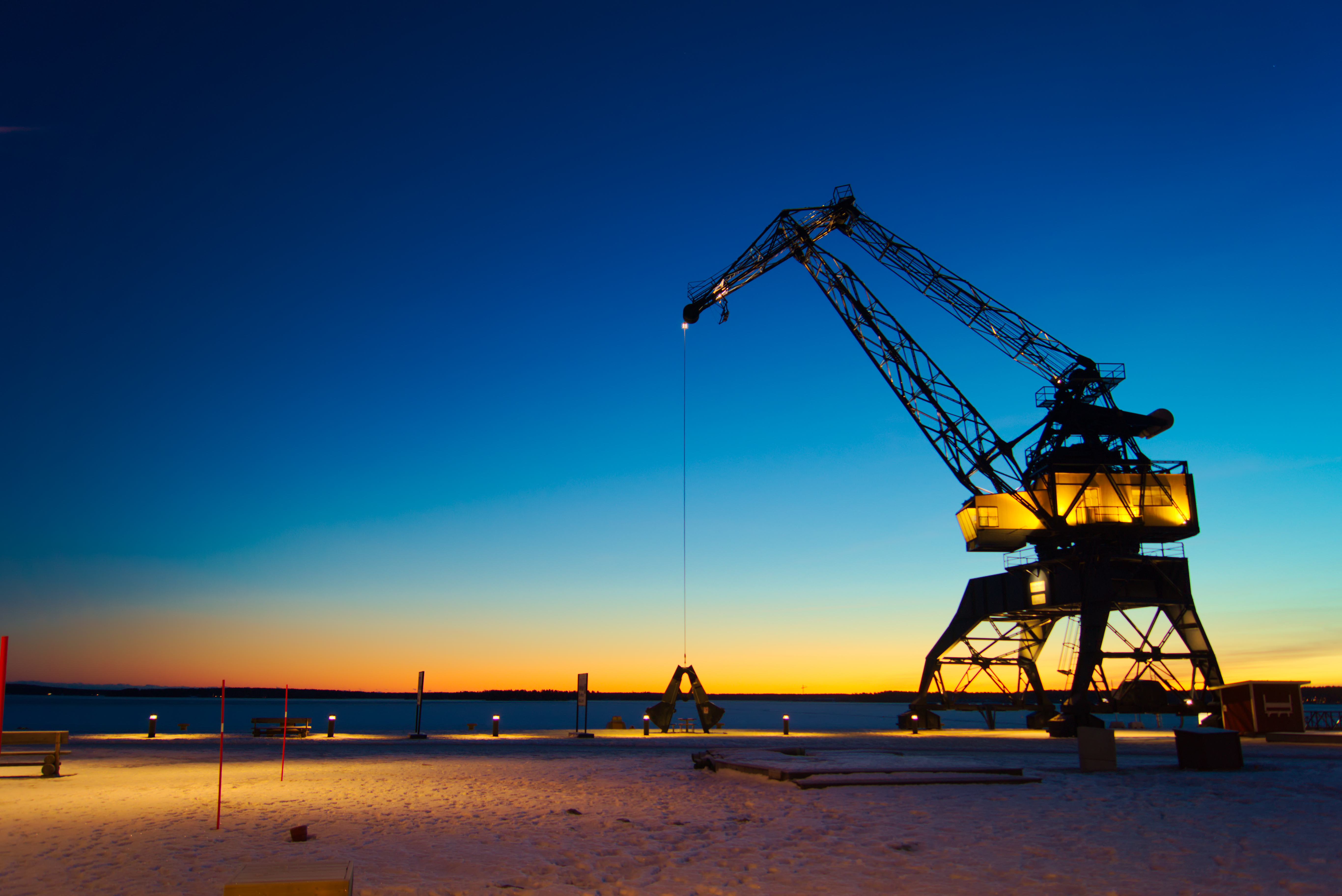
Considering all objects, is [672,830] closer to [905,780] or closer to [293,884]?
[905,780]

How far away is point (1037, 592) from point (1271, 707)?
635 inches

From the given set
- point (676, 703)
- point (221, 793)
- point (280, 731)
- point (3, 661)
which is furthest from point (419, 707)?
→ point (3, 661)

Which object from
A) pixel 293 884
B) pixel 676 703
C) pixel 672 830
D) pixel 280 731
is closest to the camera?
pixel 293 884

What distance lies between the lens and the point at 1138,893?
840cm

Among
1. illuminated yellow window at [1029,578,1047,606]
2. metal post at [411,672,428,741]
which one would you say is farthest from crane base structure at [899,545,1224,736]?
metal post at [411,672,428,741]

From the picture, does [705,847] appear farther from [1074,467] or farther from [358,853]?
[1074,467]

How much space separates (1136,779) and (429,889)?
14.9m

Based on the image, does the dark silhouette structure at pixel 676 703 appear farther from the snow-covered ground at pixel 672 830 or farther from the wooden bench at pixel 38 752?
the wooden bench at pixel 38 752

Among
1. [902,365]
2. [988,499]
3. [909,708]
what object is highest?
[902,365]

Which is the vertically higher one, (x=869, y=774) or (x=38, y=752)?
(x=38, y=752)

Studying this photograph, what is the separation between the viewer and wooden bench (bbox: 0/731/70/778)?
18172 mm

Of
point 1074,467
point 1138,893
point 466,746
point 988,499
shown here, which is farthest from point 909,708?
point 1138,893

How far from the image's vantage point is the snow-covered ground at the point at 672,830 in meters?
8.98

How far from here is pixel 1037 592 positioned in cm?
4478
